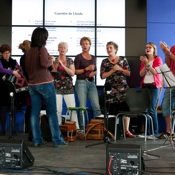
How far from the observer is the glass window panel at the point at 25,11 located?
670 cm

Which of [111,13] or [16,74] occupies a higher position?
[111,13]

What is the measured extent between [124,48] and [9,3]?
7.50 feet

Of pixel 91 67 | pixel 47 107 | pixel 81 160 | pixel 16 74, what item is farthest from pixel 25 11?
pixel 81 160

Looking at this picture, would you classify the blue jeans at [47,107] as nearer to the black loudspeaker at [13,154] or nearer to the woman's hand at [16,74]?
the woman's hand at [16,74]

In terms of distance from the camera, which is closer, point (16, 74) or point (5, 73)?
point (16, 74)

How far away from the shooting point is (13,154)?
299 cm

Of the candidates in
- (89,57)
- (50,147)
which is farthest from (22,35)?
(50,147)

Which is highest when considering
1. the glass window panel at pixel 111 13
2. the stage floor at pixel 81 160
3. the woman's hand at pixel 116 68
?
the glass window panel at pixel 111 13

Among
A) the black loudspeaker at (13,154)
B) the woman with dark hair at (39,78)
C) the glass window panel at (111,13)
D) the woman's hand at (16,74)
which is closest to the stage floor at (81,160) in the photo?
the black loudspeaker at (13,154)

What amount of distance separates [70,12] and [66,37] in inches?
18.6

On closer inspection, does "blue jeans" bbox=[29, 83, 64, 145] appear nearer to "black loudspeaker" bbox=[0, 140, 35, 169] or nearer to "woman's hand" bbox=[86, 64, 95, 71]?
"woman's hand" bbox=[86, 64, 95, 71]

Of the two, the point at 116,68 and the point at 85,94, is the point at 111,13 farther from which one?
the point at 85,94

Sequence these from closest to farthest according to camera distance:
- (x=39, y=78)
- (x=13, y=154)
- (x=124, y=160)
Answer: (x=124, y=160) < (x=13, y=154) < (x=39, y=78)

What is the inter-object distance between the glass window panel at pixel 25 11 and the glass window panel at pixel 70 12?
166 millimetres
